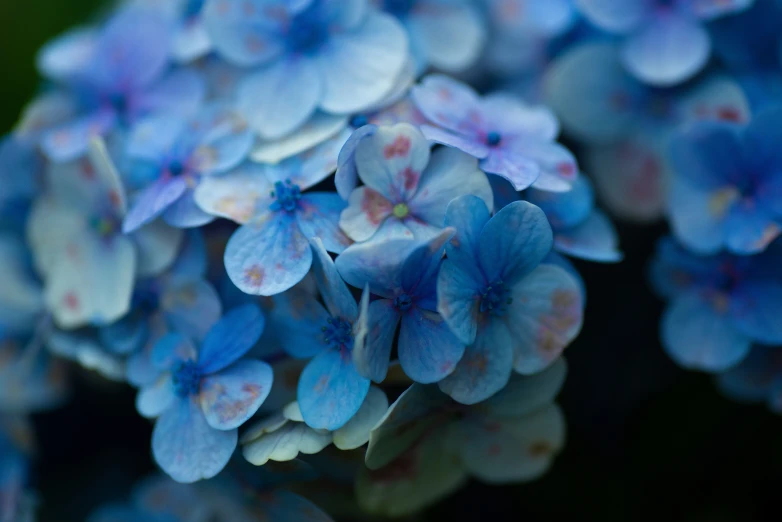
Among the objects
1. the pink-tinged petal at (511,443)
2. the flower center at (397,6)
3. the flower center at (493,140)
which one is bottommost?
Answer: the pink-tinged petal at (511,443)

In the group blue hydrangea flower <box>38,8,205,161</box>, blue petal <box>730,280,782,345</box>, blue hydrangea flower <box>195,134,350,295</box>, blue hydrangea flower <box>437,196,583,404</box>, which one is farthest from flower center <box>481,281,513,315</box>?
blue hydrangea flower <box>38,8,205,161</box>

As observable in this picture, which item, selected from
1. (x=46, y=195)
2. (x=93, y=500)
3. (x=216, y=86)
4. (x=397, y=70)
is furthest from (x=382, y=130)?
(x=93, y=500)

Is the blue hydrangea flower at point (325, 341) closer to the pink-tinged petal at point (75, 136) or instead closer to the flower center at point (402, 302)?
the flower center at point (402, 302)

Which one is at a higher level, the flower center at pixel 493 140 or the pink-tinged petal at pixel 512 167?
the pink-tinged petal at pixel 512 167

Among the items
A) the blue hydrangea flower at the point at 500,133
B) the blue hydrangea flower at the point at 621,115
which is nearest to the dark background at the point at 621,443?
the blue hydrangea flower at the point at 621,115

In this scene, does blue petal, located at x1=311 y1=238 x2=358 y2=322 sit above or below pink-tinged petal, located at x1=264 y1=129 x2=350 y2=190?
below

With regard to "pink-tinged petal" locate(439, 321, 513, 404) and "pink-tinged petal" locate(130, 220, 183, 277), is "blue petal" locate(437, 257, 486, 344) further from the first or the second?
"pink-tinged petal" locate(130, 220, 183, 277)

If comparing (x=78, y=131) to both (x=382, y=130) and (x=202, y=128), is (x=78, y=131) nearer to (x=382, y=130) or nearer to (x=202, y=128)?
(x=202, y=128)
